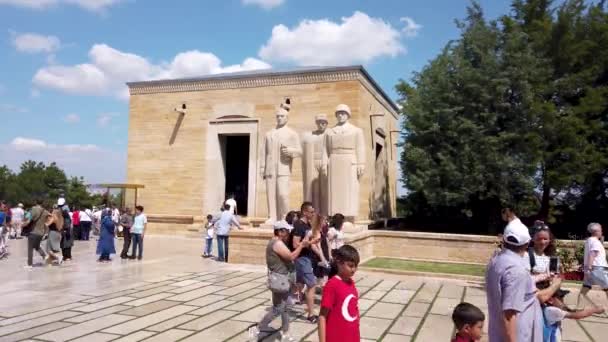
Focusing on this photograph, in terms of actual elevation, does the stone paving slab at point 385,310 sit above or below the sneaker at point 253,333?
below

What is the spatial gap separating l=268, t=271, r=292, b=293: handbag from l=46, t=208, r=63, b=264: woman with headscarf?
25.4 feet

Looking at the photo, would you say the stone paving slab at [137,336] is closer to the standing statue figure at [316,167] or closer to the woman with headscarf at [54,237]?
the woman with headscarf at [54,237]

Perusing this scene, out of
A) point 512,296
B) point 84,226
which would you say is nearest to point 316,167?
point 512,296

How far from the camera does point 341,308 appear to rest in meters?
3.45

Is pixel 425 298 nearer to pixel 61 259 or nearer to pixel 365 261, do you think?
pixel 365 261

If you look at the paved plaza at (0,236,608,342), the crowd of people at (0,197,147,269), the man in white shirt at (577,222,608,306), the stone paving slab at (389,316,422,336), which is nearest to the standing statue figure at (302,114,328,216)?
the paved plaza at (0,236,608,342)

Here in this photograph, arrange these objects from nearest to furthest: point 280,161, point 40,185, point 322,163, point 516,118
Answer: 1. point 322,163
2. point 280,161
3. point 516,118
4. point 40,185

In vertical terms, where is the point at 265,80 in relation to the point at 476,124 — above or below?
above

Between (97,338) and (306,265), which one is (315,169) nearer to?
(306,265)

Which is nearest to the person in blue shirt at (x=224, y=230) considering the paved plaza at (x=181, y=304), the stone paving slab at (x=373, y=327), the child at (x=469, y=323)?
the paved plaza at (x=181, y=304)

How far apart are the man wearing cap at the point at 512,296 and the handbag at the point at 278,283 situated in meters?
2.71

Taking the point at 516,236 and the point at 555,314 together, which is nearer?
the point at 516,236

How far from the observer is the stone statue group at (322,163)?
39.5ft

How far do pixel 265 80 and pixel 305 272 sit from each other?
1499cm
